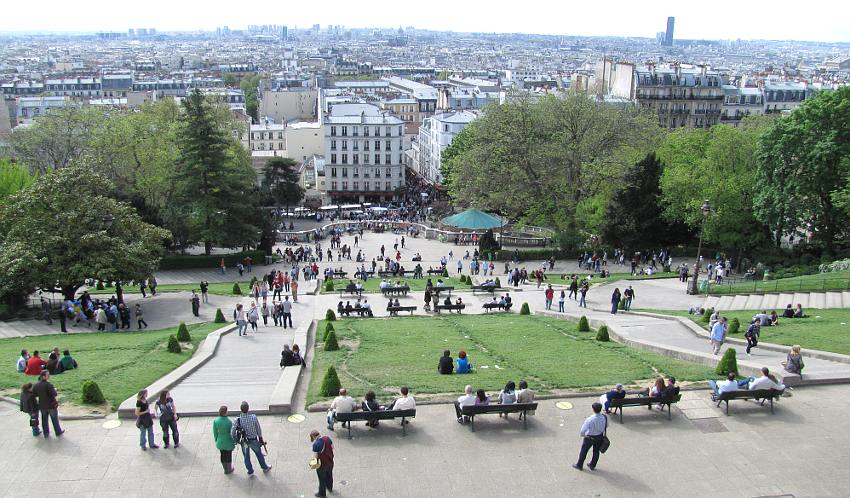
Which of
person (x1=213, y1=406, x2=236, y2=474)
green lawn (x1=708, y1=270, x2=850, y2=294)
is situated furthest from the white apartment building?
person (x1=213, y1=406, x2=236, y2=474)

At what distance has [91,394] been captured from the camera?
16.6 meters

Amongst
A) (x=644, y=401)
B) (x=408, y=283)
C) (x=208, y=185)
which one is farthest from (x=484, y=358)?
(x=208, y=185)

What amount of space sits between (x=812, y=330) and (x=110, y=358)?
2267 centimetres

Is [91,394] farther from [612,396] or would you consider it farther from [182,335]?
[612,396]

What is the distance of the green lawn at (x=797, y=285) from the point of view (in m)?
32.6

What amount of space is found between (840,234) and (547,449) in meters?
35.8

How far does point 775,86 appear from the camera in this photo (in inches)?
4663

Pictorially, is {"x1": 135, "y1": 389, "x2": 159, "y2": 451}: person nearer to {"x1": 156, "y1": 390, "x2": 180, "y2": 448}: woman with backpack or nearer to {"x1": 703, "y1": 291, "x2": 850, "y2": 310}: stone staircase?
{"x1": 156, "y1": 390, "x2": 180, "y2": 448}: woman with backpack

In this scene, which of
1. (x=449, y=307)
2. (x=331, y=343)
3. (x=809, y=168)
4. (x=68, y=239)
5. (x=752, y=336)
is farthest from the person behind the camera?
(x=809, y=168)

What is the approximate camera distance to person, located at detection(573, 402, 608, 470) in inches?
539

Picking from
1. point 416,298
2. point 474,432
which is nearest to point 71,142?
point 416,298

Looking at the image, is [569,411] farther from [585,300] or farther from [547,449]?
[585,300]

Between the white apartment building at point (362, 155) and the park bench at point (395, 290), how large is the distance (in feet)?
196

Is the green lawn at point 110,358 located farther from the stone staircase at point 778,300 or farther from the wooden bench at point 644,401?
the stone staircase at point 778,300
